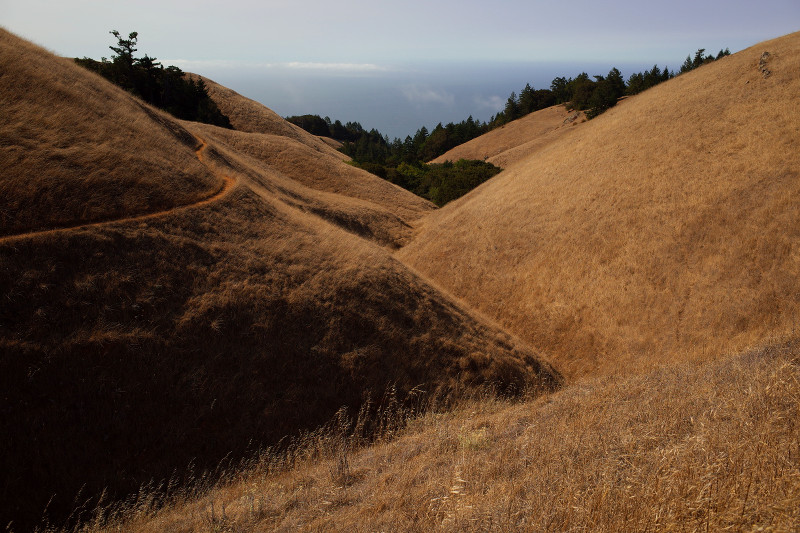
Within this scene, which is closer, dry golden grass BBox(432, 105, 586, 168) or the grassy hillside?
the grassy hillside

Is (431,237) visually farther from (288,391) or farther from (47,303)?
(47,303)

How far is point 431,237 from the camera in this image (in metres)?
25.5

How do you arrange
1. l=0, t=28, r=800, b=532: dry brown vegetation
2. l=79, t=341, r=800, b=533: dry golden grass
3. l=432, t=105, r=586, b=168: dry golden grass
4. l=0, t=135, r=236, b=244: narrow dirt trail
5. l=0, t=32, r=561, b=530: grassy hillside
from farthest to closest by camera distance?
Result: l=432, t=105, r=586, b=168: dry golden grass
l=0, t=135, r=236, b=244: narrow dirt trail
l=0, t=32, r=561, b=530: grassy hillside
l=0, t=28, r=800, b=532: dry brown vegetation
l=79, t=341, r=800, b=533: dry golden grass

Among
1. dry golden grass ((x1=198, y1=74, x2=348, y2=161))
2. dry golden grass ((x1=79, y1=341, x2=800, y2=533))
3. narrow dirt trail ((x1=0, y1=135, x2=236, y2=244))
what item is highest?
dry golden grass ((x1=198, y1=74, x2=348, y2=161))

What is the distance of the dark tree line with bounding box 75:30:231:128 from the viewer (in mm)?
35438

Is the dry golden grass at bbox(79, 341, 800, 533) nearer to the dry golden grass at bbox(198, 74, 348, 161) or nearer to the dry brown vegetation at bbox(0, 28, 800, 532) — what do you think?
the dry brown vegetation at bbox(0, 28, 800, 532)

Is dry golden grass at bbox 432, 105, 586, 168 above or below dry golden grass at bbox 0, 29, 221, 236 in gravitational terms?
above

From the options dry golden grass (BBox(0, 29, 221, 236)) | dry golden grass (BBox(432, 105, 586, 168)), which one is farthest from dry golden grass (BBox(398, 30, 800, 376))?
dry golden grass (BBox(432, 105, 586, 168))

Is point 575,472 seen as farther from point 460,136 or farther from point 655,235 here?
point 460,136

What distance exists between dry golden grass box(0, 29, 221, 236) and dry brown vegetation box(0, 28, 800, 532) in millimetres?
354

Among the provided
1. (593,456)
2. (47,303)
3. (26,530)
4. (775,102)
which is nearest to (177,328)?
(47,303)

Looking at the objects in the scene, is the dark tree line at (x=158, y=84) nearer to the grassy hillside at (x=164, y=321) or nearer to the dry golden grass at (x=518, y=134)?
the grassy hillside at (x=164, y=321)

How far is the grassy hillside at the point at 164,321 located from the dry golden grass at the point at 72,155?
2.3 inches

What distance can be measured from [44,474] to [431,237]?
69.0 ft
